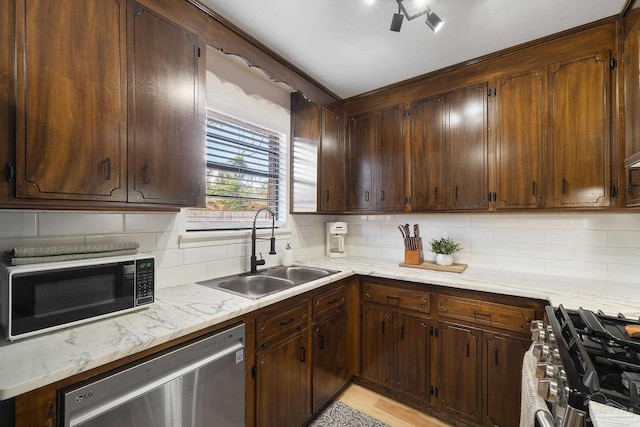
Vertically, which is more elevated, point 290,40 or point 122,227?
point 290,40

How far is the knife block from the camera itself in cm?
244

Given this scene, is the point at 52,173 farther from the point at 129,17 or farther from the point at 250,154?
the point at 250,154

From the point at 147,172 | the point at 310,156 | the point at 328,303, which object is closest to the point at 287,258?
the point at 328,303

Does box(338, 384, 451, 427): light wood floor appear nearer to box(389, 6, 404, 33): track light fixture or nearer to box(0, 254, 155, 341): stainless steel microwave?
box(0, 254, 155, 341): stainless steel microwave

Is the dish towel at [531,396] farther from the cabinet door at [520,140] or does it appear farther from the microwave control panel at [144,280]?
the microwave control panel at [144,280]

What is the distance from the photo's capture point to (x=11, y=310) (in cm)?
95

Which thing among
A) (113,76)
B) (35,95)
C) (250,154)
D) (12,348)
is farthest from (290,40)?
(12,348)

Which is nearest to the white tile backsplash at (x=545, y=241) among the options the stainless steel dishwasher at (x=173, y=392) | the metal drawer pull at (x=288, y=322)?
the metal drawer pull at (x=288, y=322)

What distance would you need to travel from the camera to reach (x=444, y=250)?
2.32m

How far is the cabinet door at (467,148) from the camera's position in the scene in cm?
209

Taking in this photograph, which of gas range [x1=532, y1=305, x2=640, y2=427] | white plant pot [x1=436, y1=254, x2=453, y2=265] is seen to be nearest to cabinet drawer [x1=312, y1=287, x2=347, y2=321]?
white plant pot [x1=436, y1=254, x2=453, y2=265]

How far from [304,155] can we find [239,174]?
650 mm

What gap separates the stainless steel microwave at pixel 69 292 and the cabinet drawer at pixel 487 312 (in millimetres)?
1782

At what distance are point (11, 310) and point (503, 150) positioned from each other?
2.69 m
